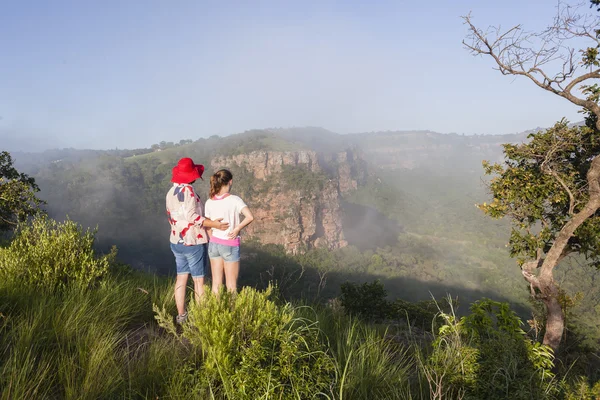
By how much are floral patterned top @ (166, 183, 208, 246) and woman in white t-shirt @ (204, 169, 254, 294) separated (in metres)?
0.26

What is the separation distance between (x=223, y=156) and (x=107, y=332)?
126 metres

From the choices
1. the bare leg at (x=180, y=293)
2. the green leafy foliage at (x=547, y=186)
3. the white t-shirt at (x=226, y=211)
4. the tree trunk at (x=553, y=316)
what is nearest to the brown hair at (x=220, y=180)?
the white t-shirt at (x=226, y=211)

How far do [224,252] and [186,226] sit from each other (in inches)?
24.1

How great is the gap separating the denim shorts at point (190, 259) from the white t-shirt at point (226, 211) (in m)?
0.29

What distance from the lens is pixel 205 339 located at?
2.21m

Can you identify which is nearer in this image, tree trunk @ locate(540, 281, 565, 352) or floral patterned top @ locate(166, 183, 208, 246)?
floral patterned top @ locate(166, 183, 208, 246)

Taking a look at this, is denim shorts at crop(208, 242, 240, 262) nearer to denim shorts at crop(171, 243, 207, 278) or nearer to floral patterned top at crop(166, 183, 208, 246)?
denim shorts at crop(171, 243, 207, 278)

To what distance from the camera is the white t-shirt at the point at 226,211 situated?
4094mm

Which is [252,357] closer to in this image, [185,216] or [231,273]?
[231,273]

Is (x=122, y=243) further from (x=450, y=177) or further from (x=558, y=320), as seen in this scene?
(x=450, y=177)

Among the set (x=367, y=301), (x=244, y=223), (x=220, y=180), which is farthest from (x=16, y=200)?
(x=367, y=301)

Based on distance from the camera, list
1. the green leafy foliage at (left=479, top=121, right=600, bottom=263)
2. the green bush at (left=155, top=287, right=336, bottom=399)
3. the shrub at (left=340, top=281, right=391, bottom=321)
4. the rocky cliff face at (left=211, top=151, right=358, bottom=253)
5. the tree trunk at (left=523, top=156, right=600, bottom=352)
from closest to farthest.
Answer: the green bush at (left=155, top=287, right=336, bottom=399) < the tree trunk at (left=523, top=156, right=600, bottom=352) < the green leafy foliage at (left=479, top=121, right=600, bottom=263) < the shrub at (left=340, top=281, right=391, bottom=321) < the rocky cliff face at (left=211, top=151, right=358, bottom=253)

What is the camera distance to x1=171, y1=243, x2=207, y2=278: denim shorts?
393cm

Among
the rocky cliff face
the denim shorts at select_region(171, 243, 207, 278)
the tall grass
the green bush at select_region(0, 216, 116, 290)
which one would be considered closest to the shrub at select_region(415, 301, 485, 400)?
the tall grass
